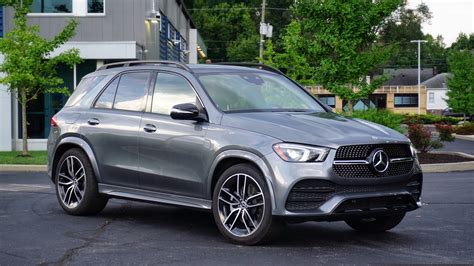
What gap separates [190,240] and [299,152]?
4.84 ft

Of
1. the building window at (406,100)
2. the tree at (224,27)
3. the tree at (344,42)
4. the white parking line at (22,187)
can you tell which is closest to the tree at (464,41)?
the building window at (406,100)

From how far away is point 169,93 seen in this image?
8195mm

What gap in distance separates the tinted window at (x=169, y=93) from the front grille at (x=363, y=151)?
184 cm

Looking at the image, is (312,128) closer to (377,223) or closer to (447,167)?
(377,223)

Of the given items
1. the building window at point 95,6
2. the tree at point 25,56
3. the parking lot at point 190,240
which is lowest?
the parking lot at point 190,240

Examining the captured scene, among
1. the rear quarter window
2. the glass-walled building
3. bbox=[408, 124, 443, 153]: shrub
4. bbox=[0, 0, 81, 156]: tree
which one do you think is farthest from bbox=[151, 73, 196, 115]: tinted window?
the glass-walled building

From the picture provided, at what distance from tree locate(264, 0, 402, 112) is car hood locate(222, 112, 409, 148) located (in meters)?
12.4

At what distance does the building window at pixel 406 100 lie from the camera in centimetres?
9925

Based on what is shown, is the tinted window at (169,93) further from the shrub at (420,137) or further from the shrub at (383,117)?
the shrub at (420,137)

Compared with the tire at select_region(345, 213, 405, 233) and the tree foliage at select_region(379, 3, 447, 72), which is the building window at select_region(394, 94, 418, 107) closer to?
the tree foliage at select_region(379, 3, 447, 72)


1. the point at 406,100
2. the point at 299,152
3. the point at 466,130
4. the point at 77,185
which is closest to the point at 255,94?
the point at 299,152

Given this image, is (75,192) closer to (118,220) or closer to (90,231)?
(118,220)

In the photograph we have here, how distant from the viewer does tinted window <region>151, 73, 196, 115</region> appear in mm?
7948

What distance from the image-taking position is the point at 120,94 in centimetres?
885
